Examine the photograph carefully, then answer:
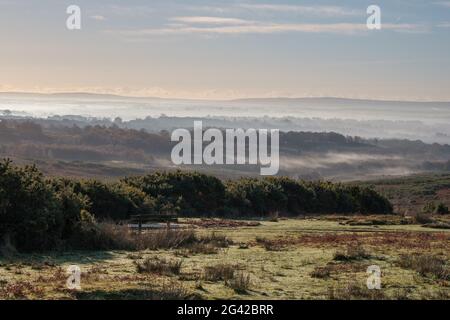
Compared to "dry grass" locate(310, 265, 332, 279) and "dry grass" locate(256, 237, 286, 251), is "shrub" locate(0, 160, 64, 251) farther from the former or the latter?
"dry grass" locate(310, 265, 332, 279)

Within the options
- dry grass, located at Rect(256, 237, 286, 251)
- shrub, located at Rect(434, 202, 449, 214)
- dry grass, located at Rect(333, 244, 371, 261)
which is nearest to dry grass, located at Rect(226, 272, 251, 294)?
dry grass, located at Rect(333, 244, 371, 261)

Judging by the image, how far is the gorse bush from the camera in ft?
88.9

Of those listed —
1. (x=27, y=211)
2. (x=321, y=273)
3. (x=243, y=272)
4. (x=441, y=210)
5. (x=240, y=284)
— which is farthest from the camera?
(x=441, y=210)

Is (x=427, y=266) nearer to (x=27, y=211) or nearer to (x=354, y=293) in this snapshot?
(x=354, y=293)

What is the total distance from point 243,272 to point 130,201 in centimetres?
3047

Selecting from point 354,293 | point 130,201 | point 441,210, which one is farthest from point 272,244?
point 441,210

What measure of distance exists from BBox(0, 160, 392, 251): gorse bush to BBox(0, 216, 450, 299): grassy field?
212 centimetres

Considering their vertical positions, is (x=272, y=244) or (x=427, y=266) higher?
(x=427, y=266)

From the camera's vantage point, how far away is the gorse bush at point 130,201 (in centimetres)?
2711

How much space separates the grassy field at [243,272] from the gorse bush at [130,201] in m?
2.12

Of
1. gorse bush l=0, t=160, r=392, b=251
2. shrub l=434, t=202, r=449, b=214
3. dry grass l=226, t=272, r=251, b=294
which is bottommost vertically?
shrub l=434, t=202, r=449, b=214

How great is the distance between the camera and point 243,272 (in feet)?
66.8
